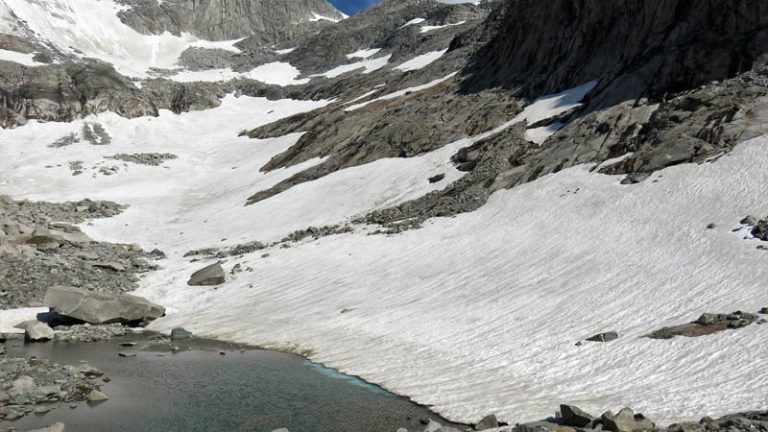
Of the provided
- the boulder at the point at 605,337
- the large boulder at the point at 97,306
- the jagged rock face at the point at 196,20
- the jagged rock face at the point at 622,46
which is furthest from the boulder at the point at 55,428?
the jagged rock face at the point at 196,20

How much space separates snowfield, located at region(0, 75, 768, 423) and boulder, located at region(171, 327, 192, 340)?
3.21ft

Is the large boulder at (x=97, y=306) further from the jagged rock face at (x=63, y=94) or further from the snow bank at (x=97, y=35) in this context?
the snow bank at (x=97, y=35)

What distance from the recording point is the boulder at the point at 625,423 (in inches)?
510

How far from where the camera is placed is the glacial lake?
16.7m

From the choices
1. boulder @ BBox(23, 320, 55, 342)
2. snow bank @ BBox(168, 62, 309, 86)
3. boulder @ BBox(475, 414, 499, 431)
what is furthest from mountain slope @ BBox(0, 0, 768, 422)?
snow bank @ BBox(168, 62, 309, 86)

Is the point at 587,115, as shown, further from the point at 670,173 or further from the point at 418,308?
the point at 418,308

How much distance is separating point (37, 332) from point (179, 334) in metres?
6.36

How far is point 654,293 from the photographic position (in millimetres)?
21734

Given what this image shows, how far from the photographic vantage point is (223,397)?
63.5 ft

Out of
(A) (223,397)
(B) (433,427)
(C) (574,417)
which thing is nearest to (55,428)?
(A) (223,397)

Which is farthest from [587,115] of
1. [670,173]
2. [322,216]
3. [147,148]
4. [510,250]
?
[147,148]

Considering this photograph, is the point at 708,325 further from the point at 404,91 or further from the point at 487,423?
the point at 404,91

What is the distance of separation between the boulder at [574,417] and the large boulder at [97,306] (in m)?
24.9

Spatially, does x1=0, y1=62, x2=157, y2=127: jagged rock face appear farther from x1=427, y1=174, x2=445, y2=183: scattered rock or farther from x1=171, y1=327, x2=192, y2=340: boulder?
x1=171, y1=327, x2=192, y2=340: boulder
